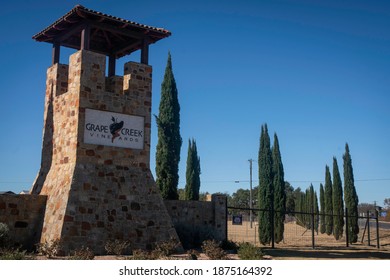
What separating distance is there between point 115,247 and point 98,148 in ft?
11.6

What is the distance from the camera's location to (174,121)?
24.0 meters

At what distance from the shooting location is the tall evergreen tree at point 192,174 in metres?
28.7

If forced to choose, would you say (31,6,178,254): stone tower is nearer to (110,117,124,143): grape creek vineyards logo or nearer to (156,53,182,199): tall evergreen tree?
(110,117,124,143): grape creek vineyards logo

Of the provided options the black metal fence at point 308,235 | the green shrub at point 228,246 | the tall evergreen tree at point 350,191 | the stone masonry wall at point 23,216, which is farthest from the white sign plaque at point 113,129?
the tall evergreen tree at point 350,191

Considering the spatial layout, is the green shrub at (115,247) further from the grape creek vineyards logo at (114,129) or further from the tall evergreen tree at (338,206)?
the tall evergreen tree at (338,206)

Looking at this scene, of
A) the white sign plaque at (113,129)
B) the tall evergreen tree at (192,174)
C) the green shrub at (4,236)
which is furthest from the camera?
the tall evergreen tree at (192,174)

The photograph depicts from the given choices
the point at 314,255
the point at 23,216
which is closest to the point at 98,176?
the point at 23,216

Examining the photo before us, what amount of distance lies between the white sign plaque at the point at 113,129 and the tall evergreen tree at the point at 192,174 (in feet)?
38.4

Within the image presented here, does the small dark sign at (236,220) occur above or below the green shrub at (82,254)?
above

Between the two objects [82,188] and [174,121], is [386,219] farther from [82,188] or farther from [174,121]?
[82,188]

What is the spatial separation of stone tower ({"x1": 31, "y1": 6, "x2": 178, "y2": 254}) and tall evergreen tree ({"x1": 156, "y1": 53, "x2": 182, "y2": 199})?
19.5 ft

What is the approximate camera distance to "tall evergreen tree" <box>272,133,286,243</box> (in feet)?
98.9

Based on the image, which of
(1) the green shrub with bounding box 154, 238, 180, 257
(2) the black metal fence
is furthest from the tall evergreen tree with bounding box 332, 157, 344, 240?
(1) the green shrub with bounding box 154, 238, 180, 257

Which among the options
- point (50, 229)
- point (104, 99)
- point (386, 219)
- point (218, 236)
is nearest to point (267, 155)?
point (218, 236)
